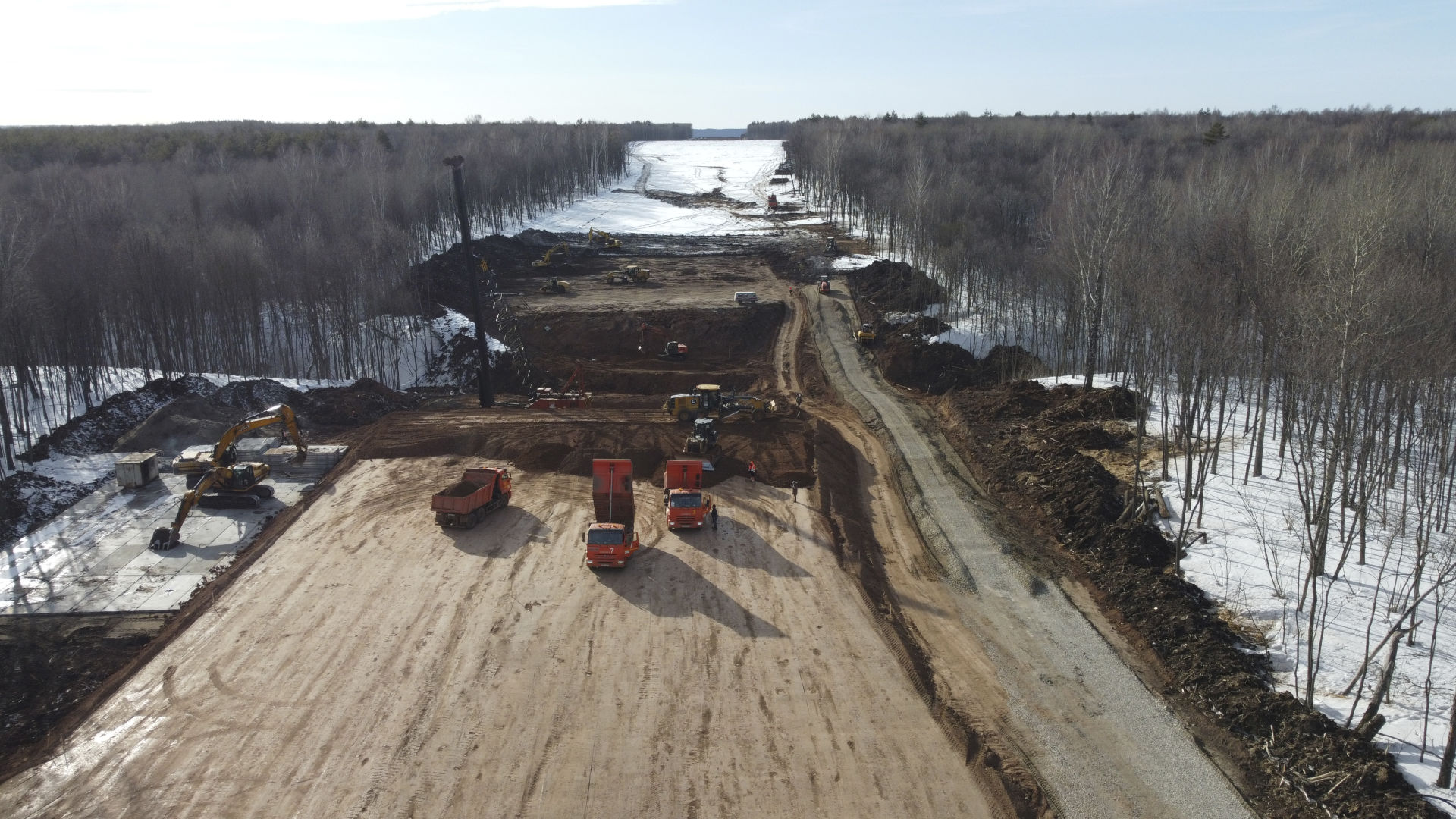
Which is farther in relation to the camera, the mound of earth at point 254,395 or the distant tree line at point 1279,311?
the mound of earth at point 254,395

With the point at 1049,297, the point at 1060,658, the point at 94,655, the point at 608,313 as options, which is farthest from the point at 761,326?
the point at 94,655

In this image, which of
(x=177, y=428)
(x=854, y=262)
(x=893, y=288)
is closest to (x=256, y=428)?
(x=177, y=428)

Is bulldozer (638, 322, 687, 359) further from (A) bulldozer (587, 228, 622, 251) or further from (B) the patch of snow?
(A) bulldozer (587, 228, 622, 251)

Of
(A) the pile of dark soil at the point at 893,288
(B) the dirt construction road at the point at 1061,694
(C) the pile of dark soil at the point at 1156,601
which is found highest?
(A) the pile of dark soil at the point at 893,288

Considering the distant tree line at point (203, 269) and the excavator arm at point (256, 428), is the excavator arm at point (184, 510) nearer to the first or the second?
the excavator arm at point (256, 428)

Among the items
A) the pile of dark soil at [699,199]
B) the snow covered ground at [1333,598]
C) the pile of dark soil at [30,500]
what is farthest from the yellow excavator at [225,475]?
the pile of dark soil at [699,199]
